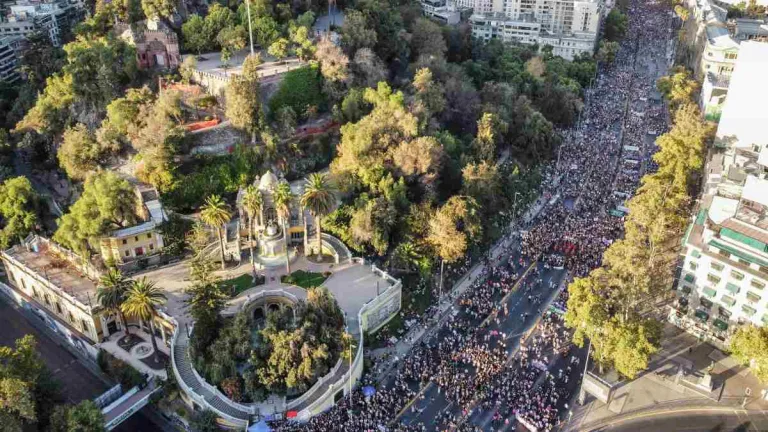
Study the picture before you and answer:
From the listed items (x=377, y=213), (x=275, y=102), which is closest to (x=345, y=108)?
(x=275, y=102)

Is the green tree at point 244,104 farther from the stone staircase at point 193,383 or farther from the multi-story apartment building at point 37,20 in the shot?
the multi-story apartment building at point 37,20

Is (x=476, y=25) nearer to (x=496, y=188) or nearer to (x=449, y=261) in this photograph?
(x=496, y=188)

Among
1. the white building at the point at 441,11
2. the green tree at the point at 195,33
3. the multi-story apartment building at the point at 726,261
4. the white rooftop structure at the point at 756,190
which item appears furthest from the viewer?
the white building at the point at 441,11

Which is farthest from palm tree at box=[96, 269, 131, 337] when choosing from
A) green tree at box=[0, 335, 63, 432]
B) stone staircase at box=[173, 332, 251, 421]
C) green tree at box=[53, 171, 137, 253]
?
green tree at box=[53, 171, 137, 253]

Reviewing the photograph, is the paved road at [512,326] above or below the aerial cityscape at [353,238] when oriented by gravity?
below

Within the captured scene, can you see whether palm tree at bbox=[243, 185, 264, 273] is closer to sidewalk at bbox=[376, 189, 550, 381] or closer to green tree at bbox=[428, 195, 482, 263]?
sidewalk at bbox=[376, 189, 550, 381]

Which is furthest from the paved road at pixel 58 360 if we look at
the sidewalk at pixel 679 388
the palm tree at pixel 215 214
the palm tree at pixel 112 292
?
the sidewalk at pixel 679 388

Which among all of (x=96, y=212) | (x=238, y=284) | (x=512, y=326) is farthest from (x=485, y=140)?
(x=96, y=212)
